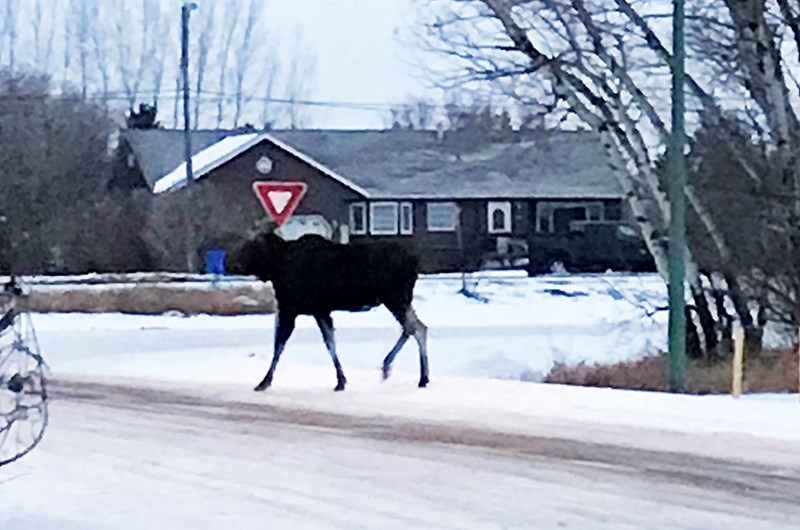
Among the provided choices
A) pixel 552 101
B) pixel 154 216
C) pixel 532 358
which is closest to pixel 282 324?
pixel 552 101

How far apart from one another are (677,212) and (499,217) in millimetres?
51973

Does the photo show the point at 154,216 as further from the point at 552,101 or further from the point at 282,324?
the point at 282,324

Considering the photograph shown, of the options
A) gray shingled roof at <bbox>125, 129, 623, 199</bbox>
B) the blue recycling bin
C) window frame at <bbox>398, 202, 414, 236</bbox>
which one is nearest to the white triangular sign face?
the blue recycling bin

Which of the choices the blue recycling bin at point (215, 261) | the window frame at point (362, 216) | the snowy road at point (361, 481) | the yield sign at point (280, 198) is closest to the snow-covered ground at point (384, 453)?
the snowy road at point (361, 481)

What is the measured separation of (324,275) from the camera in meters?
21.4

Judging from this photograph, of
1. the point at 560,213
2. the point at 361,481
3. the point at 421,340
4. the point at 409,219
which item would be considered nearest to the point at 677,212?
the point at 421,340

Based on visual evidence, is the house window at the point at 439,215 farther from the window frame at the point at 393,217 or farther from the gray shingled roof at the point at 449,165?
the window frame at the point at 393,217

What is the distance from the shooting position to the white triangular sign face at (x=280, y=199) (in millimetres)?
24203

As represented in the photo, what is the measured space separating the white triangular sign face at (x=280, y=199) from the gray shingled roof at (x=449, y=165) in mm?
47519

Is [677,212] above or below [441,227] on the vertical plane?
above

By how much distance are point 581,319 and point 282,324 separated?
19564 mm

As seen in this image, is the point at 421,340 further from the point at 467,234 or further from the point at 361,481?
the point at 467,234

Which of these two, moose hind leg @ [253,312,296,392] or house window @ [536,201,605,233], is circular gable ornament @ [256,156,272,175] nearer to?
house window @ [536,201,605,233]

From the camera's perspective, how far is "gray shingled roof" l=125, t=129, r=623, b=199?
73.2 metres
